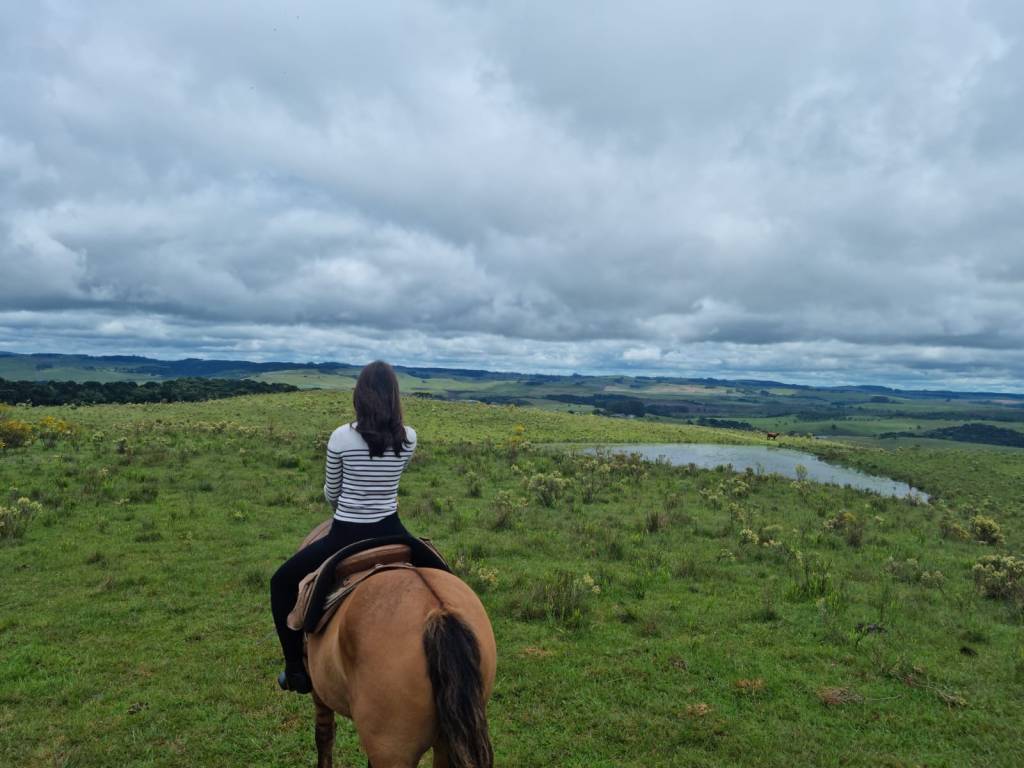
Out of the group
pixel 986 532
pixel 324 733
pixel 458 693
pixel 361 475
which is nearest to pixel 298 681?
pixel 324 733

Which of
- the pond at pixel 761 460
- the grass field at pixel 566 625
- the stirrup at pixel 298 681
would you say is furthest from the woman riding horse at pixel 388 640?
the pond at pixel 761 460

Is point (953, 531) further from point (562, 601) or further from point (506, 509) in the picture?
point (562, 601)

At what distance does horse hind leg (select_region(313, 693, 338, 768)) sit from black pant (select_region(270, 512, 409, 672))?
0.52m

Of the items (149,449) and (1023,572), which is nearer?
(1023,572)

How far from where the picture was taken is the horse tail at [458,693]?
357cm

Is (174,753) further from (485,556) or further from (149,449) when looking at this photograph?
(149,449)

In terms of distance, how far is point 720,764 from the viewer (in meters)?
5.72

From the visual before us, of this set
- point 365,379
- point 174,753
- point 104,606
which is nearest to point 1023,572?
point 365,379

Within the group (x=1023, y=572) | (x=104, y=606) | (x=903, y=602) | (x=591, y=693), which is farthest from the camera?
(x=1023, y=572)

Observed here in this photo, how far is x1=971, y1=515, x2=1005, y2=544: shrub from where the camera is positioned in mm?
16672

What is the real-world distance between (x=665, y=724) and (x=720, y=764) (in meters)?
0.75

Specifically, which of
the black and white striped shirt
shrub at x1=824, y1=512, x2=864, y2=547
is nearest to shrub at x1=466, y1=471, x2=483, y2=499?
shrub at x1=824, y1=512, x2=864, y2=547

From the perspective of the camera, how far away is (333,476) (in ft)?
17.2

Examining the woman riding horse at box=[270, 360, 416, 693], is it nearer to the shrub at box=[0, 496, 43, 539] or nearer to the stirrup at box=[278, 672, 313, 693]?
the stirrup at box=[278, 672, 313, 693]
